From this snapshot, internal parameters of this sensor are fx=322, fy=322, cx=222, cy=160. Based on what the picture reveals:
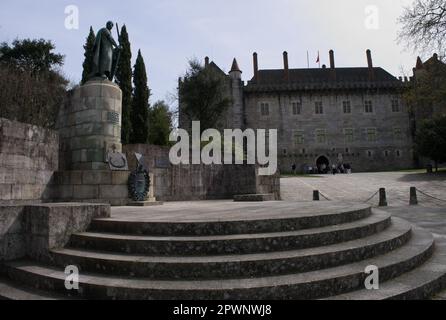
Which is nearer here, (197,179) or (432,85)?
(197,179)

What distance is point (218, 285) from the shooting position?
3699 mm

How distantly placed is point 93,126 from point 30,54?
26.9m

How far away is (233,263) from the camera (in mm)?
3982

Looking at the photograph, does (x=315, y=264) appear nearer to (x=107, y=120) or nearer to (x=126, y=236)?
(x=126, y=236)

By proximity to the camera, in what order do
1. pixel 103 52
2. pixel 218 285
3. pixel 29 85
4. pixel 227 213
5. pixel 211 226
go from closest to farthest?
1. pixel 218 285
2. pixel 211 226
3. pixel 227 213
4. pixel 103 52
5. pixel 29 85

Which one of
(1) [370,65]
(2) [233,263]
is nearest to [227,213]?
(2) [233,263]

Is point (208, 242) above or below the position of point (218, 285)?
above

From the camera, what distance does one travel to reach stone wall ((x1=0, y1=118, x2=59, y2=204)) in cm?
873

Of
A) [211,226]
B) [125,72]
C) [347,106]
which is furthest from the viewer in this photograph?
[347,106]

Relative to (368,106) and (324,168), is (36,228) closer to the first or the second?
(324,168)

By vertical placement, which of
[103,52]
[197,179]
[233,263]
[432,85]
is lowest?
[233,263]

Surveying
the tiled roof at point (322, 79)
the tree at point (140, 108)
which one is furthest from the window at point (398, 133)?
the tree at point (140, 108)

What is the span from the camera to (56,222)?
16.0 ft
